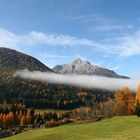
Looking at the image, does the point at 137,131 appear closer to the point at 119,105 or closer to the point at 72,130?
the point at 72,130

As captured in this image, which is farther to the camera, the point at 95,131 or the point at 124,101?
the point at 124,101

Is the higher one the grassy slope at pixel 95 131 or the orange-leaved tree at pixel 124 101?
the orange-leaved tree at pixel 124 101

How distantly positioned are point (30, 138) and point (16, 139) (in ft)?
14.5

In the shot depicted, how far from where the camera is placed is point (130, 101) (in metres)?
138

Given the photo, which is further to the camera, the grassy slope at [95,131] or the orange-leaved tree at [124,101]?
the orange-leaved tree at [124,101]

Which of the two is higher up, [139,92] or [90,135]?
[139,92]

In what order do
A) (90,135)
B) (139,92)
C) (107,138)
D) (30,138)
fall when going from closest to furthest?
1. (107,138)
2. (90,135)
3. (30,138)
4. (139,92)

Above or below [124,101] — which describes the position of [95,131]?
below

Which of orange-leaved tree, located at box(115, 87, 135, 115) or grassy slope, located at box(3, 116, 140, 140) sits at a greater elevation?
orange-leaved tree, located at box(115, 87, 135, 115)

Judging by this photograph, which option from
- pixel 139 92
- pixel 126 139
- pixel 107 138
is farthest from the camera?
pixel 139 92

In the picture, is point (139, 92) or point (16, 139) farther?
point (139, 92)

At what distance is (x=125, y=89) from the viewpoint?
138m

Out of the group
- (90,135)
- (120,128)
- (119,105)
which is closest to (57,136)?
(90,135)

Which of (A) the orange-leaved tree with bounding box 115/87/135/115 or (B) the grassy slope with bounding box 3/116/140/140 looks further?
(A) the orange-leaved tree with bounding box 115/87/135/115
